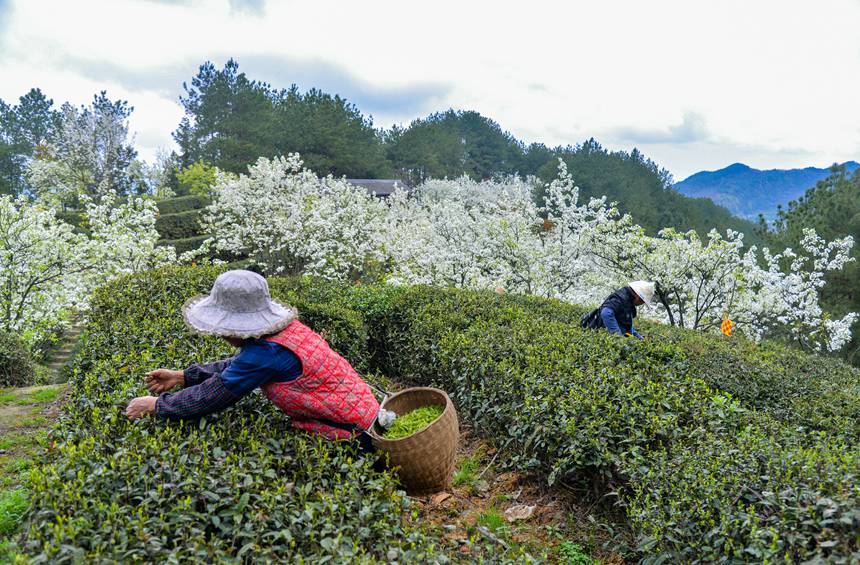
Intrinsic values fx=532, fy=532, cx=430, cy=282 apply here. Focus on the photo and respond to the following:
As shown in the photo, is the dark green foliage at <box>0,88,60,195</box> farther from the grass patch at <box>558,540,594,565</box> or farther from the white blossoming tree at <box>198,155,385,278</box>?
the grass patch at <box>558,540,594,565</box>

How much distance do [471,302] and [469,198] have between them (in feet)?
114

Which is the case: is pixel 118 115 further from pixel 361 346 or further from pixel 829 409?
pixel 829 409

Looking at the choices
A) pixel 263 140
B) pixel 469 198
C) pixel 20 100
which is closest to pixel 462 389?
pixel 263 140

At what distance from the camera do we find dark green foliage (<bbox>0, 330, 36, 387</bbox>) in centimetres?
849

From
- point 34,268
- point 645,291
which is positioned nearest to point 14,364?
point 34,268

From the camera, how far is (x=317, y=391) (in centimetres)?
320

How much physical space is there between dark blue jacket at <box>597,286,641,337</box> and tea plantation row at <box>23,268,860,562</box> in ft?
1.33

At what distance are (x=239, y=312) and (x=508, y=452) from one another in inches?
110

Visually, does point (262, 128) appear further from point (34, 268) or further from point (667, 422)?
point (667, 422)

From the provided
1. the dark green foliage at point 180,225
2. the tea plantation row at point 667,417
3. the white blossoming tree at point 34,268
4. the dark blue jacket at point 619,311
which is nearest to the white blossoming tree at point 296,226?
the white blossoming tree at point 34,268

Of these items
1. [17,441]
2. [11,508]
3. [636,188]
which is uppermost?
[636,188]

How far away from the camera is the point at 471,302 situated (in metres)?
8.05

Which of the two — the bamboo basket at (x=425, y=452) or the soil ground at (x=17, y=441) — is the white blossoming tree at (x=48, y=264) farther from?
the bamboo basket at (x=425, y=452)

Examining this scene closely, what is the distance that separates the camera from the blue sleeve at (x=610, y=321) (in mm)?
6438
